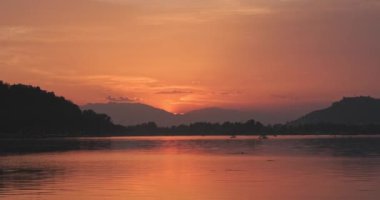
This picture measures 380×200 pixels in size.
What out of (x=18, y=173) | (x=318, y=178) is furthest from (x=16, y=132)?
(x=318, y=178)

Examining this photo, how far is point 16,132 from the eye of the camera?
199500 mm

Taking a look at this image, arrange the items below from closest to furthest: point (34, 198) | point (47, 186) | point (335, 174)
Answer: point (34, 198) → point (47, 186) → point (335, 174)

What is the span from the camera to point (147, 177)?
42.7 metres

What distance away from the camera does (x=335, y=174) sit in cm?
4388

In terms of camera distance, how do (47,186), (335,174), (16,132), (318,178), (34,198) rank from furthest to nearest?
1. (16,132)
2. (335,174)
3. (318,178)
4. (47,186)
5. (34,198)

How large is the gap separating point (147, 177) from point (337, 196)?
51.7 ft

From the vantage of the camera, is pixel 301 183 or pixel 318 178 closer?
pixel 301 183

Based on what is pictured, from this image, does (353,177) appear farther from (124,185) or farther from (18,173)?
(18,173)

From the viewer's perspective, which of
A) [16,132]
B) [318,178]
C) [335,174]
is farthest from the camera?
[16,132]

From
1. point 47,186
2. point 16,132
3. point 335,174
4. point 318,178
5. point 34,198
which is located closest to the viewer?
point 34,198

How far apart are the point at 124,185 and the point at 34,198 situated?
741 centimetres

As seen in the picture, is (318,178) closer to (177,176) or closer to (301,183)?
(301,183)

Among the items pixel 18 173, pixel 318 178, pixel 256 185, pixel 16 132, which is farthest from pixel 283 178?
pixel 16 132

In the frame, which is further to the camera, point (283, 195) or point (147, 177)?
point (147, 177)
